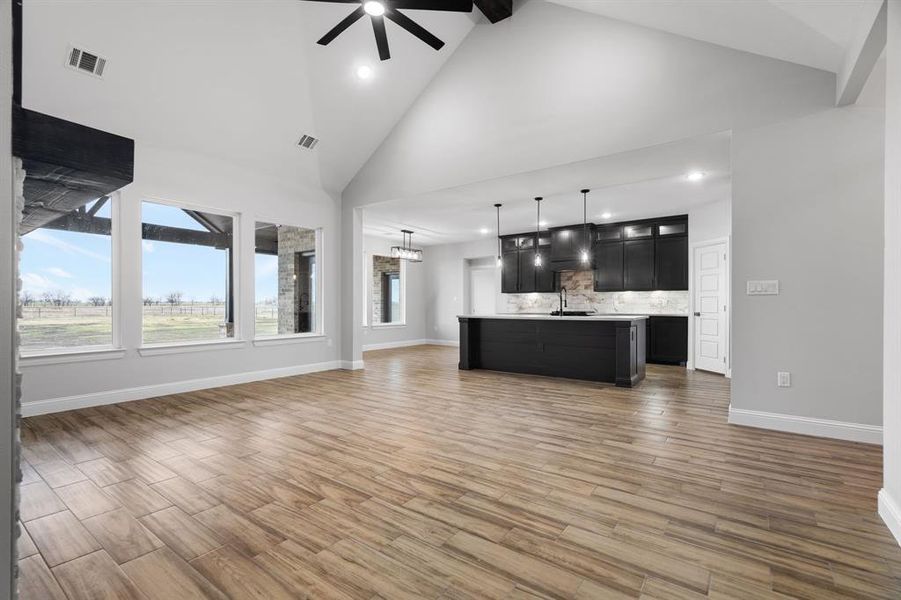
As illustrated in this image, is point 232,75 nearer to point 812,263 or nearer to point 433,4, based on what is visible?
point 433,4

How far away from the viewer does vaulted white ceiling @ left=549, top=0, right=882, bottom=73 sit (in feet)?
8.95

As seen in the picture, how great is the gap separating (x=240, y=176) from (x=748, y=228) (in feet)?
19.6

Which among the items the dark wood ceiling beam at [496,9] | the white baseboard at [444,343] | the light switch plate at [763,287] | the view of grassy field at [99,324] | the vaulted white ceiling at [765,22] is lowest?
the white baseboard at [444,343]

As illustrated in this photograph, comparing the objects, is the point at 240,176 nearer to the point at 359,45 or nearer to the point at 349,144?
the point at 349,144

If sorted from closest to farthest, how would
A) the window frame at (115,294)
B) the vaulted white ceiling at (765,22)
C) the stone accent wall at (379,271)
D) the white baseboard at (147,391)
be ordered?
the vaulted white ceiling at (765,22) → the white baseboard at (147,391) → the window frame at (115,294) → the stone accent wall at (379,271)

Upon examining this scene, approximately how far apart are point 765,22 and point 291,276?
6.22m

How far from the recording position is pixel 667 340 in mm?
7559

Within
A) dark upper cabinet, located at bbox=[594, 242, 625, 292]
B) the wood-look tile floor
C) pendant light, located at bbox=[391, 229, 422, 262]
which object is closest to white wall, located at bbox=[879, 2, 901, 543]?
the wood-look tile floor

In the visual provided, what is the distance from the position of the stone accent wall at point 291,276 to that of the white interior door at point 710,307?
6.48 metres

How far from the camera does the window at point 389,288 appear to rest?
11164 mm

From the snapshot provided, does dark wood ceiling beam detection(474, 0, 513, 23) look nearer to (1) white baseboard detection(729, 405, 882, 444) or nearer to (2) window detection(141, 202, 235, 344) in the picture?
(2) window detection(141, 202, 235, 344)

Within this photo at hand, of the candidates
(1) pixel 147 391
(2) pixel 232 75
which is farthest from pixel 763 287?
(1) pixel 147 391

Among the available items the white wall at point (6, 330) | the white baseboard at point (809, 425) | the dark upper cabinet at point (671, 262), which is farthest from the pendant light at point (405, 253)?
the white wall at point (6, 330)

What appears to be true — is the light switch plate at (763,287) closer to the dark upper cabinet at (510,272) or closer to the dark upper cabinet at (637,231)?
the dark upper cabinet at (637,231)
